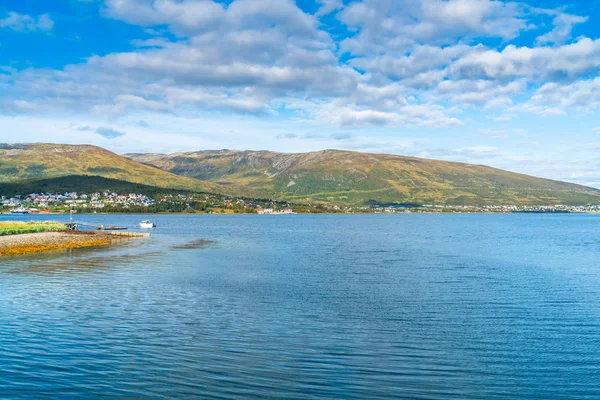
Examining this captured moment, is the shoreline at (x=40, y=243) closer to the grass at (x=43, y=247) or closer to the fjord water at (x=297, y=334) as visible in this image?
the grass at (x=43, y=247)

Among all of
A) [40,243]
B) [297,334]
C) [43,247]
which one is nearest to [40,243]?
[40,243]

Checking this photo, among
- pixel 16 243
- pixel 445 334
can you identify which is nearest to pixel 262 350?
pixel 445 334

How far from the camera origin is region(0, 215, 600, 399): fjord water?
18062mm

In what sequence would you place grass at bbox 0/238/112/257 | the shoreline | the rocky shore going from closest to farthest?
grass at bbox 0/238/112/257 → the shoreline → the rocky shore

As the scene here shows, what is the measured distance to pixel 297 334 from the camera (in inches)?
991

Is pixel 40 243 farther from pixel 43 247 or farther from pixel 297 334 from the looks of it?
pixel 297 334

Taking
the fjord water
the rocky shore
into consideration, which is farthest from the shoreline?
the fjord water

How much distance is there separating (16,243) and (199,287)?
52.4 metres

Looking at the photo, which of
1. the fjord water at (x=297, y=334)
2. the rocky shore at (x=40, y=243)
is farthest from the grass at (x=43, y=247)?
the fjord water at (x=297, y=334)

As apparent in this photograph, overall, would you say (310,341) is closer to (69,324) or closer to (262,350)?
(262,350)

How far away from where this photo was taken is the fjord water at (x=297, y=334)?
18062 mm

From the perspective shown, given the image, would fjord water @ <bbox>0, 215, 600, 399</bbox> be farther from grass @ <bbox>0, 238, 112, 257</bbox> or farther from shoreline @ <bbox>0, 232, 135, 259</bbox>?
shoreline @ <bbox>0, 232, 135, 259</bbox>

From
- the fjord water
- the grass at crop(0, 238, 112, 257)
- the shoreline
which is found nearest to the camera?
the fjord water

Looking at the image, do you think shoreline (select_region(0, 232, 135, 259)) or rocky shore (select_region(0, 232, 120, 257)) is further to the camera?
rocky shore (select_region(0, 232, 120, 257))
